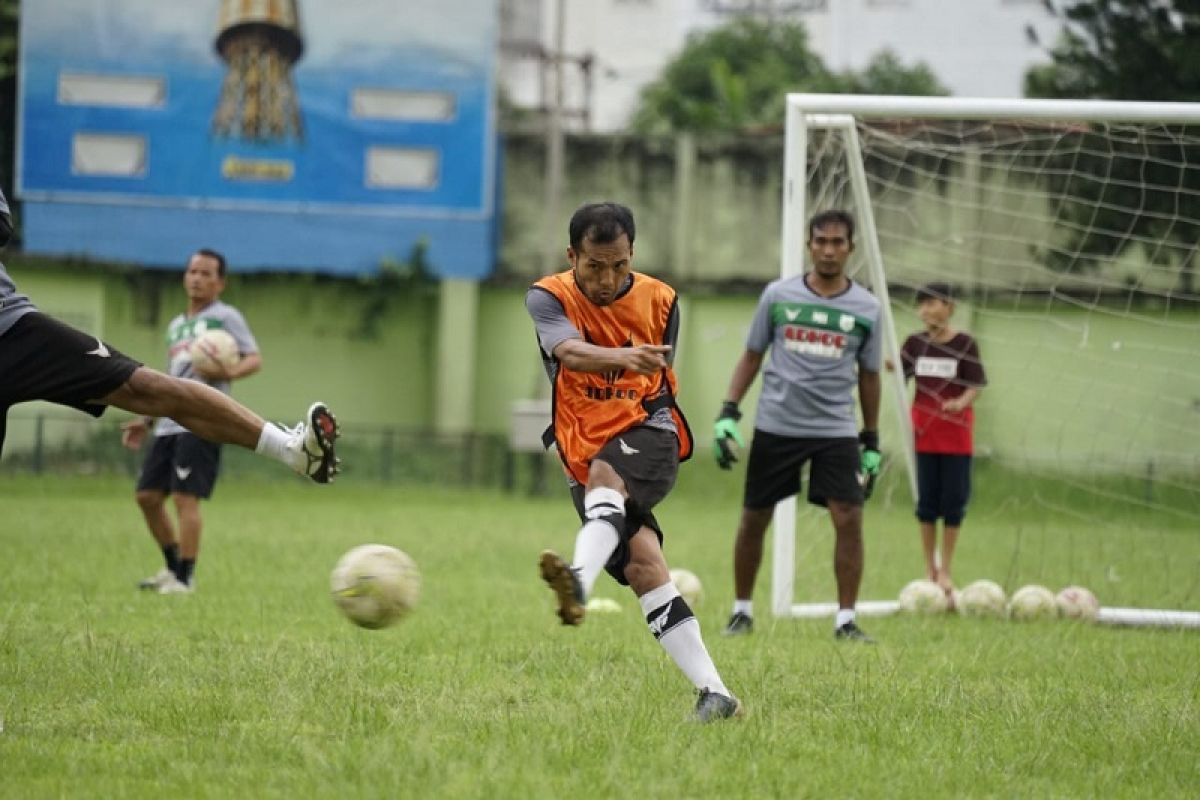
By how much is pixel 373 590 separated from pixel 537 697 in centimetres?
101

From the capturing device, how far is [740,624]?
9.34 meters

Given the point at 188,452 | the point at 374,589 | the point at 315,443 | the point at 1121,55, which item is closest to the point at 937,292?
the point at 188,452

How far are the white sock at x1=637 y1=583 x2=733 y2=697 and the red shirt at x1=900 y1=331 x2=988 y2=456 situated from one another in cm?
589

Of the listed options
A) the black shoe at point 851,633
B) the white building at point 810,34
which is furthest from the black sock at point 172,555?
the white building at point 810,34

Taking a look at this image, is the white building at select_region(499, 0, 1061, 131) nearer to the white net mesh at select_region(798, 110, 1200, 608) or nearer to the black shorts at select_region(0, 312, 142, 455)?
the white net mesh at select_region(798, 110, 1200, 608)

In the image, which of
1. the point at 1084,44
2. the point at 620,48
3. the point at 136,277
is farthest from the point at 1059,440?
the point at 620,48

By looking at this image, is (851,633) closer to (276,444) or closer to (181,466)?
(276,444)

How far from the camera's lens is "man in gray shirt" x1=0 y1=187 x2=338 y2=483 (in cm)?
588

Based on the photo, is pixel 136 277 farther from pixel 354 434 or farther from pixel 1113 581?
pixel 1113 581

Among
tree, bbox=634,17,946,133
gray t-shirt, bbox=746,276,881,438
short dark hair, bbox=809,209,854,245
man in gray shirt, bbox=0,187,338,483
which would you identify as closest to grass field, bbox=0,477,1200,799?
man in gray shirt, bbox=0,187,338,483

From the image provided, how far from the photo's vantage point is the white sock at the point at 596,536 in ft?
18.6

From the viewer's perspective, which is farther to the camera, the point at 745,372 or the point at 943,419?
the point at 943,419

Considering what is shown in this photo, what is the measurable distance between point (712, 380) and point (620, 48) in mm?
23779

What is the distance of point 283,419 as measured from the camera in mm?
28891
